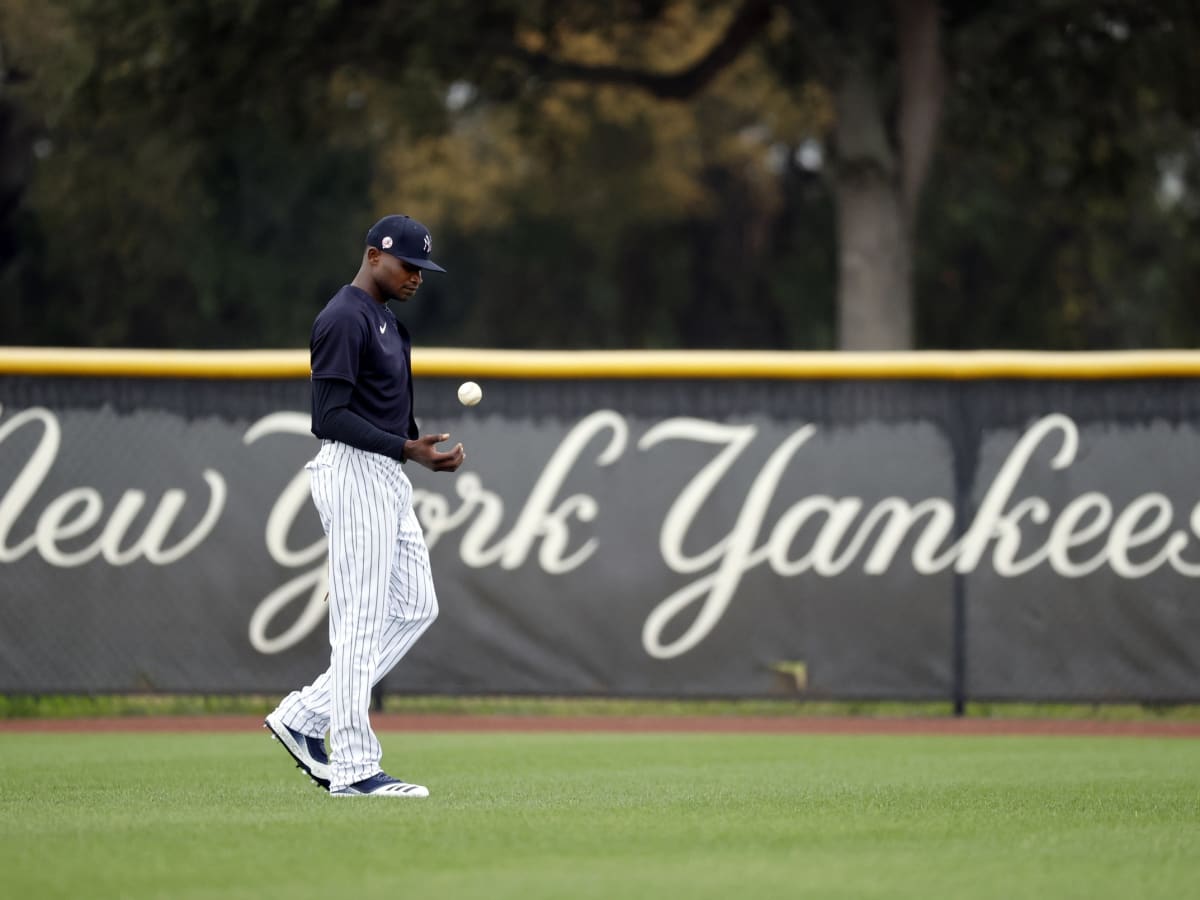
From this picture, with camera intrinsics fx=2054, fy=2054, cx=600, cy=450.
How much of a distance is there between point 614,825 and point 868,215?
15.4 m

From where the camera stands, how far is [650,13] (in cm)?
2378


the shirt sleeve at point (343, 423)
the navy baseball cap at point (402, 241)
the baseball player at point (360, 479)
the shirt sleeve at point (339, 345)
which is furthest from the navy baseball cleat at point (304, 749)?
the navy baseball cap at point (402, 241)

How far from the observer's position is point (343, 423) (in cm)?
663

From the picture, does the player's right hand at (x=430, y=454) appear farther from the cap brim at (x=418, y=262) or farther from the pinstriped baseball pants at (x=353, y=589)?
the cap brim at (x=418, y=262)

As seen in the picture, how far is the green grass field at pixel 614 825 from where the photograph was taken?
201 inches

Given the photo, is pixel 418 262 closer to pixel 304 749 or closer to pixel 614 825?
pixel 304 749

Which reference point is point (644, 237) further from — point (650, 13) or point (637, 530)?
point (637, 530)

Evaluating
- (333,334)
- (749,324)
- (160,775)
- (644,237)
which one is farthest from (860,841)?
(644,237)

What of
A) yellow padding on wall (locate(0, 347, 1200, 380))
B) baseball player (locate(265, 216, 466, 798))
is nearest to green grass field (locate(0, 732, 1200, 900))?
baseball player (locate(265, 216, 466, 798))

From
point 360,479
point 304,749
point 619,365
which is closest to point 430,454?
point 360,479

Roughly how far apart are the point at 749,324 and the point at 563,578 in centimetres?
2560

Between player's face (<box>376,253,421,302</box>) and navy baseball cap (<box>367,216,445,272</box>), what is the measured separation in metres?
0.03

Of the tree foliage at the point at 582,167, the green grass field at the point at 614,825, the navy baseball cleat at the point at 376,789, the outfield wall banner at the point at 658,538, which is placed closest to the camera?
the green grass field at the point at 614,825

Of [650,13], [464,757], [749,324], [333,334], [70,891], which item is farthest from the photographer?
[749,324]
